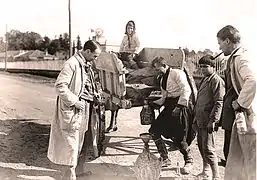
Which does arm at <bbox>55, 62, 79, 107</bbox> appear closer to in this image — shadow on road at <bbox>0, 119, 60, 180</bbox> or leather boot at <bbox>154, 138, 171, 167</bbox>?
→ shadow on road at <bbox>0, 119, 60, 180</bbox>

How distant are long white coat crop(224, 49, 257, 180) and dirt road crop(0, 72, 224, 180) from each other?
0.14 m

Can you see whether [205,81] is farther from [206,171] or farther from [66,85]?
[66,85]

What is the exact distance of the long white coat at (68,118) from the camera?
2.51 metres

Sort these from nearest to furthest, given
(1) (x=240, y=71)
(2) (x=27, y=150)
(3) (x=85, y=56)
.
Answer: (1) (x=240, y=71) → (3) (x=85, y=56) → (2) (x=27, y=150)

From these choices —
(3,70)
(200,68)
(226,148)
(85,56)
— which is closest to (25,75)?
(3,70)

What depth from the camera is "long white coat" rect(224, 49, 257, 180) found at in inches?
92.5

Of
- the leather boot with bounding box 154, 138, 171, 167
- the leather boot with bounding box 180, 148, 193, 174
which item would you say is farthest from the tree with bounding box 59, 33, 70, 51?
the leather boot with bounding box 180, 148, 193, 174

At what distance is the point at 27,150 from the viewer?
271cm

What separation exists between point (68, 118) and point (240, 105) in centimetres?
75

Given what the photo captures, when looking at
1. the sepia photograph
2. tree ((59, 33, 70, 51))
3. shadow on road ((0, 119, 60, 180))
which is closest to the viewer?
the sepia photograph

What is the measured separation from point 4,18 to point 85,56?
425 millimetres

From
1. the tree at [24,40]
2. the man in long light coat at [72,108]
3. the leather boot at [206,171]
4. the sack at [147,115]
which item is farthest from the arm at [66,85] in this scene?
the leather boot at [206,171]

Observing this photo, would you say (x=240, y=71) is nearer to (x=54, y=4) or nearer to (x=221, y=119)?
(x=221, y=119)

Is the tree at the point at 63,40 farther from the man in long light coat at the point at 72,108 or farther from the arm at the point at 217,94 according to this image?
the arm at the point at 217,94
